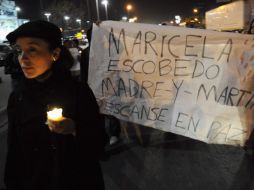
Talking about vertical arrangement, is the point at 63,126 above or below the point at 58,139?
above

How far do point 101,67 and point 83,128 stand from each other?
2762 millimetres

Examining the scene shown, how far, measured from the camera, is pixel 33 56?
2006 millimetres

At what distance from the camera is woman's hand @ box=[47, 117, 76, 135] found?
5.86 ft

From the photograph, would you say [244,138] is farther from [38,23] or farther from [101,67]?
[38,23]

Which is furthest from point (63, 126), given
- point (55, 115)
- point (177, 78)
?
point (177, 78)

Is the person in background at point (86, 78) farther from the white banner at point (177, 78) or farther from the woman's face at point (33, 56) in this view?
the woman's face at point (33, 56)

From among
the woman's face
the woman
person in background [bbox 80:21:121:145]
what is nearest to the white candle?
the woman

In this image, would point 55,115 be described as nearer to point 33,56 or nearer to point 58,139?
point 58,139

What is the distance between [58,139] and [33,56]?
19.2 inches

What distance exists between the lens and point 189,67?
13.6 feet

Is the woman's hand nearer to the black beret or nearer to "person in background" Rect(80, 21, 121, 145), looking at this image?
the black beret

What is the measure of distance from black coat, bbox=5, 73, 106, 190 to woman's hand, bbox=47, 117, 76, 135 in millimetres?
72

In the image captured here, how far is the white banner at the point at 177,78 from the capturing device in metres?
3.93

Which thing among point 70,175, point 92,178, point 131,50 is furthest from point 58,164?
point 131,50
